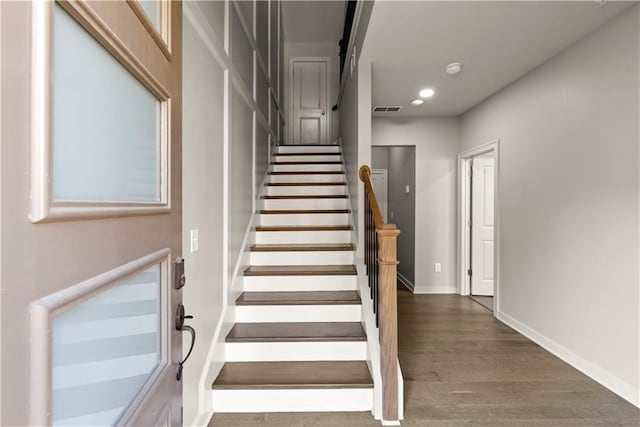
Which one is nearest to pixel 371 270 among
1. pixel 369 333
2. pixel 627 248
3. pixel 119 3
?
pixel 369 333

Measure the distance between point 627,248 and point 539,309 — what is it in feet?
3.63

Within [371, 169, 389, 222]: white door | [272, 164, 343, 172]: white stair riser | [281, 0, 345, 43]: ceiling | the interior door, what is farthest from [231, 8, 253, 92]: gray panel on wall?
[371, 169, 389, 222]: white door

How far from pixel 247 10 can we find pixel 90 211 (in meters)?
3.14

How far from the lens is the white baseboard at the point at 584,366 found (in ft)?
7.11

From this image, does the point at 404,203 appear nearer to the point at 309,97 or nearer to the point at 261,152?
the point at 261,152

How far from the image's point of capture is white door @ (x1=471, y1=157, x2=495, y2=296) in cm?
467

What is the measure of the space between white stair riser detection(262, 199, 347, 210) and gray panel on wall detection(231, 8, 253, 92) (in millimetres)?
1200

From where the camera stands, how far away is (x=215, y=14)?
2.05 m

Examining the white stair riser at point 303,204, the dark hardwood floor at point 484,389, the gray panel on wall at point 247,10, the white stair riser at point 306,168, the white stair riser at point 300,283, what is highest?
the gray panel on wall at point 247,10

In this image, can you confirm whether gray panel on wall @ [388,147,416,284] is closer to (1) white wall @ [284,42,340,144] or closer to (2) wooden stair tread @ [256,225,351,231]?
(1) white wall @ [284,42,340,144]

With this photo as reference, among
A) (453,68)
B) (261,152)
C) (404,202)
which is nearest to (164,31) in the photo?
(453,68)

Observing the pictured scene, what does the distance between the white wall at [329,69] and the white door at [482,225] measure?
9.49 ft

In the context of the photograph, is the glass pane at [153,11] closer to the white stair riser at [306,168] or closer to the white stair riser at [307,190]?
the white stair riser at [307,190]

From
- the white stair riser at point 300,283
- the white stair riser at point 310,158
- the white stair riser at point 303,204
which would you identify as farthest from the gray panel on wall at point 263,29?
the white stair riser at point 300,283
